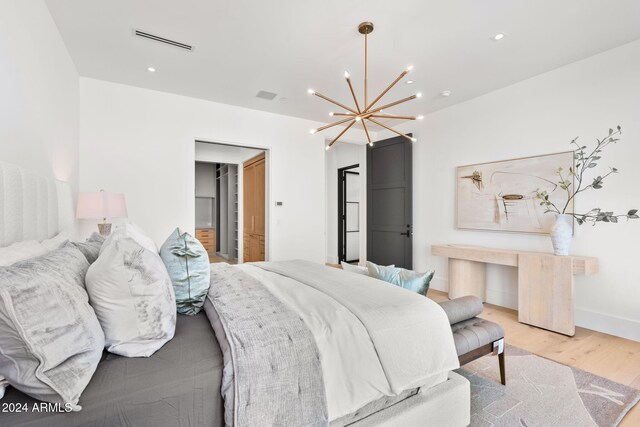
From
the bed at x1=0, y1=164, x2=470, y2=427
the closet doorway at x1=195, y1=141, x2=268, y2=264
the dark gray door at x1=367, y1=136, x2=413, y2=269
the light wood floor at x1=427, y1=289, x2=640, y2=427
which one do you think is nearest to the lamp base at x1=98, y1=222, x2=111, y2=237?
the bed at x1=0, y1=164, x2=470, y2=427

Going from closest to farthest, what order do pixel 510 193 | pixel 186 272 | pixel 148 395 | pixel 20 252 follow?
pixel 148 395 → pixel 20 252 → pixel 186 272 → pixel 510 193

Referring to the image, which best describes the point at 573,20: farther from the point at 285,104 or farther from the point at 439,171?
the point at 285,104

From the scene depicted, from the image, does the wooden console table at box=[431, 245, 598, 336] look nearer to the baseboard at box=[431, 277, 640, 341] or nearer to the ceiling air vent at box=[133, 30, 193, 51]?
the baseboard at box=[431, 277, 640, 341]

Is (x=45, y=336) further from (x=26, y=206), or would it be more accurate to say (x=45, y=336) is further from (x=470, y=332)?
(x=470, y=332)

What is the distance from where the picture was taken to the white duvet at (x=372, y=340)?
1.23 metres

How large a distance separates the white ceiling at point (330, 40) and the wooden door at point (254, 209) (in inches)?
74.3

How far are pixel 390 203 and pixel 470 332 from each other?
143 inches

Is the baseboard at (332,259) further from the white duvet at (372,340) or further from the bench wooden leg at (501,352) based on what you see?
the white duvet at (372,340)

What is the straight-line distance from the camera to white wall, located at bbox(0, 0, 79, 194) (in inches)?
64.3

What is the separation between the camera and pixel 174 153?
400 centimetres

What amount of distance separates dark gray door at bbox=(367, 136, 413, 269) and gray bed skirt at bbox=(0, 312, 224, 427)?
4.27m

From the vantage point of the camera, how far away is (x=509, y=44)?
2844 mm

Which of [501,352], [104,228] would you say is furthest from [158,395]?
[104,228]

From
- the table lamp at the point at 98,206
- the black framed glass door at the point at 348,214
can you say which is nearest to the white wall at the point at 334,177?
the black framed glass door at the point at 348,214
